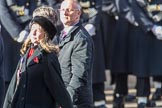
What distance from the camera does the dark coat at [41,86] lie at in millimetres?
4957

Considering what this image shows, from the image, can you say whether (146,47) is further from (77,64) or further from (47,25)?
(47,25)

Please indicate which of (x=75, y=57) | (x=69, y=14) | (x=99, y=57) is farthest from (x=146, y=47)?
(x=75, y=57)

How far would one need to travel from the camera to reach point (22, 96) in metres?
4.97

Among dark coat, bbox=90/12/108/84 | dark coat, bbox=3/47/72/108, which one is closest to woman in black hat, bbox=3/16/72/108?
dark coat, bbox=3/47/72/108

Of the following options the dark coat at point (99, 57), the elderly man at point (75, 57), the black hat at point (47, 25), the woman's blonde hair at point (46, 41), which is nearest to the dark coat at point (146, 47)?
the dark coat at point (99, 57)

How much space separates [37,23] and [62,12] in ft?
2.68

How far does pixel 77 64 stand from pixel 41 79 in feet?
2.26

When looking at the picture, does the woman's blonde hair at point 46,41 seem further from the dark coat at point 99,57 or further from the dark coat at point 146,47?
the dark coat at point 146,47

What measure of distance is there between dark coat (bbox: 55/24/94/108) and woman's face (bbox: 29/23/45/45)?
0.68 meters

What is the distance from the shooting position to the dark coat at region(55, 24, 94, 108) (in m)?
5.58

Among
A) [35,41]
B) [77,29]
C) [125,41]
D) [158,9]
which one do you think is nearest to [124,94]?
[125,41]

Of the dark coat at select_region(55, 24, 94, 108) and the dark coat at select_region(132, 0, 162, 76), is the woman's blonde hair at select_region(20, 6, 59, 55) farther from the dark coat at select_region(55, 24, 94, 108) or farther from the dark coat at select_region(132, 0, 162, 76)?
the dark coat at select_region(132, 0, 162, 76)

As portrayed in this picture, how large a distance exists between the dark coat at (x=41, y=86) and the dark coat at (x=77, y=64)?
59 centimetres

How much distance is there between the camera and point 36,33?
5023 mm
